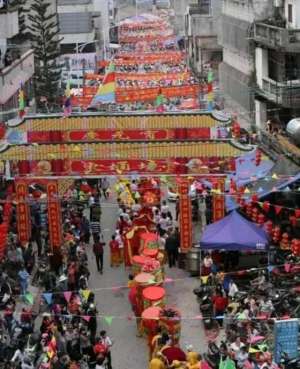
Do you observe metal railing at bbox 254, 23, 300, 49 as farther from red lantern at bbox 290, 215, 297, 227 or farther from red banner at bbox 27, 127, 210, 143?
red lantern at bbox 290, 215, 297, 227

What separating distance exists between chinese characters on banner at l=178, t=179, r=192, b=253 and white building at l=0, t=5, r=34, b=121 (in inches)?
526

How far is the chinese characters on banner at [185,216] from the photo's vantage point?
2375 cm

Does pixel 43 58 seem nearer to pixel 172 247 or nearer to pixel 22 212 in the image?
pixel 22 212

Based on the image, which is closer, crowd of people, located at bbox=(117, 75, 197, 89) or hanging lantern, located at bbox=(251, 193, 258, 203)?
hanging lantern, located at bbox=(251, 193, 258, 203)

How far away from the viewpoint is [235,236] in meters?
21.8

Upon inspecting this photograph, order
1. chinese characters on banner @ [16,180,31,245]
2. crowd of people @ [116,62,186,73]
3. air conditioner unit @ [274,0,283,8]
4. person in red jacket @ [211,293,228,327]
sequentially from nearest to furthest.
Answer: person in red jacket @ [211,293,228,327] < chinese characters on banner @ [16,180,31,245] < air conditioner unit @ [274,0,283,8] < crowd of people @ [116,62,186,73]

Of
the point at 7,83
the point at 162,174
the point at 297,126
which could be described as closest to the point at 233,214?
the point at 162,174

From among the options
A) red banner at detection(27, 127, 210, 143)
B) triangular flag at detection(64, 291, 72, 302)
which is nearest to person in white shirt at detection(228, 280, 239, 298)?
triangular flag at detection(64, 291, 72, 302)

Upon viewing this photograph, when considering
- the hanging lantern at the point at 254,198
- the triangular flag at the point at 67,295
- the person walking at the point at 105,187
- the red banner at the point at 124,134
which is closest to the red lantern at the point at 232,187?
the hanging lantern at the point at 254,198

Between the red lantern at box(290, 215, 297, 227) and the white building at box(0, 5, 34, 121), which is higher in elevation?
the white building at box(0, 5, 34, 121)

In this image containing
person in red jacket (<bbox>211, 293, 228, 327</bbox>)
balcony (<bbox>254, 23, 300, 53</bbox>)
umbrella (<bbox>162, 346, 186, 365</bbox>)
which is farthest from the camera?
balcony (<bbox>254, 23, 300, 53</bbox>)

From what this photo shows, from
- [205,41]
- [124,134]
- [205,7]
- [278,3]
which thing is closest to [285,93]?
[278,3]

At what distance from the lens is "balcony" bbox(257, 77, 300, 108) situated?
3039 centimetres

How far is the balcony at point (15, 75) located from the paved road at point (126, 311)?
41.4 ft
